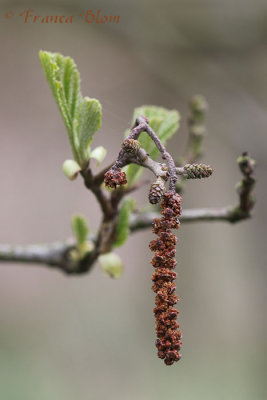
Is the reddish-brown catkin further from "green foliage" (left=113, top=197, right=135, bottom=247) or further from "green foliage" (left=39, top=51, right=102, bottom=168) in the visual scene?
"green foliage" (left=113, top=197, right=135, bottom=247)

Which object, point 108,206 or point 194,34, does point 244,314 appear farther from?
point 108,206

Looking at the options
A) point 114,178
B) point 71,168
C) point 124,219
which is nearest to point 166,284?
point 114,178

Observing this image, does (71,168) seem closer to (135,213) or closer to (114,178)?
(114,178)

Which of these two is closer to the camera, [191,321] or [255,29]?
[255,29]

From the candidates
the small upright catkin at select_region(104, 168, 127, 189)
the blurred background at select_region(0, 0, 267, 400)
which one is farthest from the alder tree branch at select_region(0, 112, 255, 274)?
the blurred background at select_region(0, 0, 267, 400)

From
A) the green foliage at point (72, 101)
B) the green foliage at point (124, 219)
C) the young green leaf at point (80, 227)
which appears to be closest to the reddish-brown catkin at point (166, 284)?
the green foliage at point (72, 101)

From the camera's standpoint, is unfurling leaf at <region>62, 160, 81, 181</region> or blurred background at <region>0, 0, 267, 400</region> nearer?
unfurling leaf at <region>62, 160, 81, 181</region>

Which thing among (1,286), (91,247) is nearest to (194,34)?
(91,247)
